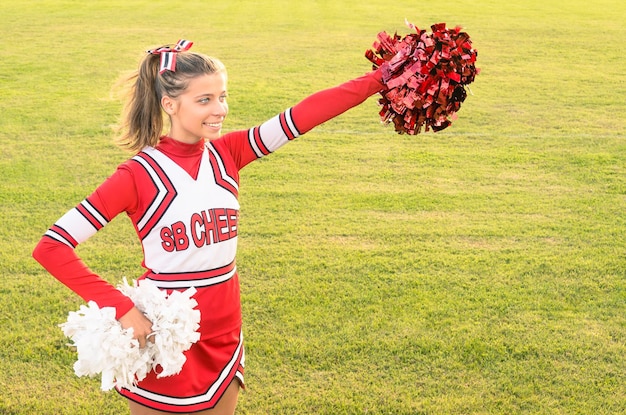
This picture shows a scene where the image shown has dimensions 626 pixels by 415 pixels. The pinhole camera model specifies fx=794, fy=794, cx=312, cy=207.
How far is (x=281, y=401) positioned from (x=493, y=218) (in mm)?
2824

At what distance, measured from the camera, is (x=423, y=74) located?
2652 millimetres

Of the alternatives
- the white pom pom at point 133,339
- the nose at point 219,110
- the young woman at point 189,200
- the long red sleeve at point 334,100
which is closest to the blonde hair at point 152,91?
the young woman at point 189,200

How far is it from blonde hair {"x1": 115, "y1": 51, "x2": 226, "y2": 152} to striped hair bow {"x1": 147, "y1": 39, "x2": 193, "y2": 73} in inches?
0.6

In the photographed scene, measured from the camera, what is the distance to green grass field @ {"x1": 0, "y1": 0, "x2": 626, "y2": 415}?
391 centimetres

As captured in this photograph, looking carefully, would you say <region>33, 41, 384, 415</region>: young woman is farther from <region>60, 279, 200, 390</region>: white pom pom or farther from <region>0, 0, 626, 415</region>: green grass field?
<region>0, 0, 626, 415</region>: green grass field

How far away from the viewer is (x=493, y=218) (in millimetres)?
6004

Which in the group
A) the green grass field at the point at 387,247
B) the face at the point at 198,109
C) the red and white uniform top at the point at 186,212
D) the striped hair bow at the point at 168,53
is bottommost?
the green grass field at the point at 387,247

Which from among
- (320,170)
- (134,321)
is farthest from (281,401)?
(320,170)

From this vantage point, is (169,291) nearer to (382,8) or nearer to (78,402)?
(78,402)

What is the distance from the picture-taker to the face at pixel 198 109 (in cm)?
250

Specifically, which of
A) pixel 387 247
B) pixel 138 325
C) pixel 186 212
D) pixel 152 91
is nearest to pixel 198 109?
pixel 152 91

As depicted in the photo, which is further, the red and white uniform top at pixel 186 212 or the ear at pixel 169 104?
the ear at pixel 169 104

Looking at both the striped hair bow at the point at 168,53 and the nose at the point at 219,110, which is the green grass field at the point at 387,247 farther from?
the nose at the point at 219,110

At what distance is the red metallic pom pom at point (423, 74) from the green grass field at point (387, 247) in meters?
0.88
